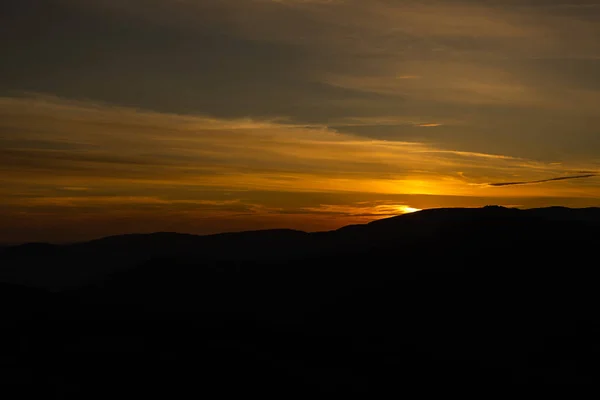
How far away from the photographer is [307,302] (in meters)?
153

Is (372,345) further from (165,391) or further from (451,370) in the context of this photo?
(165,391)

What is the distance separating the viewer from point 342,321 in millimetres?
134125

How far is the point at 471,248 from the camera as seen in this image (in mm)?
163125

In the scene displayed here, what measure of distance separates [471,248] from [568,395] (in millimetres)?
81911

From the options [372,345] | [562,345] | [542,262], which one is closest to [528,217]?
[542,262]

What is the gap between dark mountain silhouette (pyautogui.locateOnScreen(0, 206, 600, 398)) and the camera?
66.3m

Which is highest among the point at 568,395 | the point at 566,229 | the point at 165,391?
the point at 566,229

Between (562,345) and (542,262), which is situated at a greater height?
(542,262)

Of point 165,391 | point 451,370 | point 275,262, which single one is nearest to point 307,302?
point 275,262

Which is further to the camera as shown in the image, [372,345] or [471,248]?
[471,248]

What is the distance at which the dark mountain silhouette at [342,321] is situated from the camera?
218 ft

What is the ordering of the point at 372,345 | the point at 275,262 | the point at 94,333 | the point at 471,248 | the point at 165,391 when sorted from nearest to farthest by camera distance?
the point at 165,391 < the point at 94,333 < the point at 372,345 < the point at 471,248 < the point at 275,262

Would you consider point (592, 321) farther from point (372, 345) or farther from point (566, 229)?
point (566, 229)

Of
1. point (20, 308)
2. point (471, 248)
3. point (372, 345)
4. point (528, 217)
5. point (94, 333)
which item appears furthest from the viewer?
point (528, 217)
